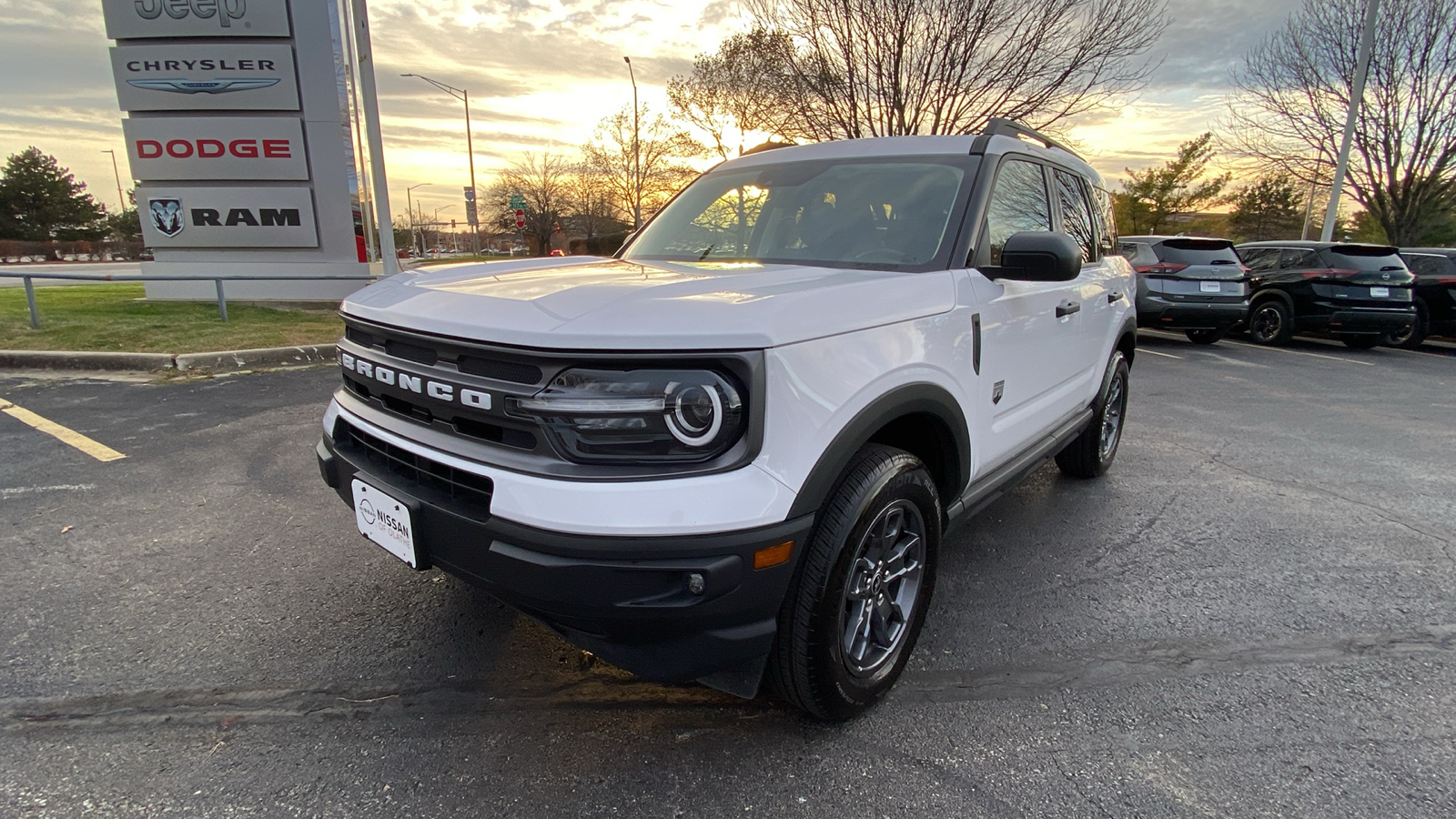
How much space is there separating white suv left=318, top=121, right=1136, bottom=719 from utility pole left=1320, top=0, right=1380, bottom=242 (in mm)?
18653

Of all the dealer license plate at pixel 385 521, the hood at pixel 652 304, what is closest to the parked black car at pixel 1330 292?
the hood at pixel 652 304

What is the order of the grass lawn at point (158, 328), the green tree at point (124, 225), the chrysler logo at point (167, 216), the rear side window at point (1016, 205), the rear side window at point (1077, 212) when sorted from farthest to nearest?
the green tree at point (124, 225) → the chrysler logo at point (167, 216) → the grass lawn at point (158, 328) → the rear side window at point (1077, 212) → the rear side window at point (1016, 205)

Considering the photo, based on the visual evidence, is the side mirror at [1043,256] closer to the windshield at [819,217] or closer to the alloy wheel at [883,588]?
the windshield at [819,217]

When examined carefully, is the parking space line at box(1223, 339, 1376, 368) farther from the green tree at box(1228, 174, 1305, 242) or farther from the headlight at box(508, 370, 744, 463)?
the green tree at box(1228, 174, 1305, 242)

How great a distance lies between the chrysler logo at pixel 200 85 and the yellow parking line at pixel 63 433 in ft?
29.0

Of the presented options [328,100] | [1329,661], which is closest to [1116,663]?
[1329,661]

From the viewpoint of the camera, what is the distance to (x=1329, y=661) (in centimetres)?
253

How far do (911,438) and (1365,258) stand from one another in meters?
Result: 12.3

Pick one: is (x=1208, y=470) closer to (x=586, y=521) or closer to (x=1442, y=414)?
(x=1442, y=414)

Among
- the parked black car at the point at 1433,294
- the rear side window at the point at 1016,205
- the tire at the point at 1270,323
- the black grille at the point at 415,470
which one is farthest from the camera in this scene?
the tire at the point at 1270,323

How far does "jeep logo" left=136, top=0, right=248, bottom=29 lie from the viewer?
39.6 feet

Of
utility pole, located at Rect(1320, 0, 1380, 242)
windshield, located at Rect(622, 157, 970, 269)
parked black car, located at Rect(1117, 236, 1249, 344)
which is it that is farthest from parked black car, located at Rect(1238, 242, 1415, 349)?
windshield, located at Rect(622, 157, 970, 269)

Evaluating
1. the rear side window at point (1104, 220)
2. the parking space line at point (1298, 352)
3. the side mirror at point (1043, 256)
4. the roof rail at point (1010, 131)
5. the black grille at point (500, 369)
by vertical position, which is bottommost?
the parking space line at point (1298, 352)

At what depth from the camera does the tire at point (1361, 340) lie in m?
11.7
